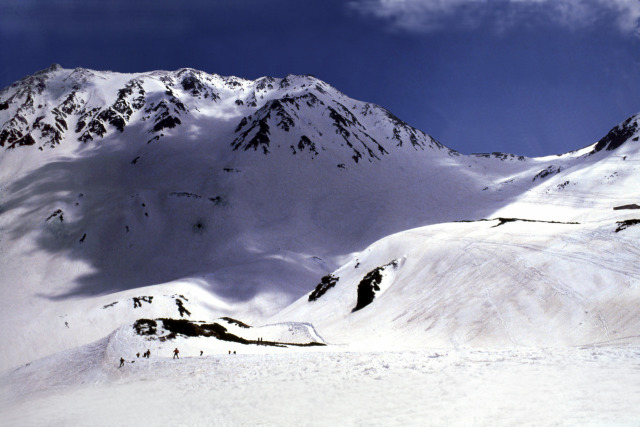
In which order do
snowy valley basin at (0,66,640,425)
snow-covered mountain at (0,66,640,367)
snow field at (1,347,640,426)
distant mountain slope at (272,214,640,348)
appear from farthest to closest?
snow-covered mountain at (0,66,640,367) < distant mountain slope at (272,214,640,348) < snowy valley basin at (0,66,640,425) < snow field at (1,347,640,426)

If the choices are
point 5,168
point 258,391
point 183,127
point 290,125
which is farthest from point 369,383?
point 183,127

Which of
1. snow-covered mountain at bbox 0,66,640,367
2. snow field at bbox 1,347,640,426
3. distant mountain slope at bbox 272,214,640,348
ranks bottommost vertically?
snow field at bbox 1,347,640,426

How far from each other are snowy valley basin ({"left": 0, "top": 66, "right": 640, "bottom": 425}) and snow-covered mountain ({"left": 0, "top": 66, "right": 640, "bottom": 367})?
0.43m

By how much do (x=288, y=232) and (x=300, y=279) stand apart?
3330 centimetres

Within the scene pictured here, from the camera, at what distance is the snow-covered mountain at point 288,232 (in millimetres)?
33281

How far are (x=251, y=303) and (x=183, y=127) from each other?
144m

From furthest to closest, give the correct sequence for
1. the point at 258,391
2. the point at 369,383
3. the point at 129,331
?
1. the point at 129,331
2. the point at 258,391
3. the point at 369,383

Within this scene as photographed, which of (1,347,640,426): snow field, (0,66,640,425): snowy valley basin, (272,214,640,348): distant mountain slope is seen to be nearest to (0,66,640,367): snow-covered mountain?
(272,214,640,348): distant mountain slope

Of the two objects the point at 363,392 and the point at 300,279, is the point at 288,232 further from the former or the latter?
the point at 363,392

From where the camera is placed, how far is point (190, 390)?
850 inches

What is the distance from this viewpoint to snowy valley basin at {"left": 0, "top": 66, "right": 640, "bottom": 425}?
1739 centimetres

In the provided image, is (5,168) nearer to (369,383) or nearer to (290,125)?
(290,125)

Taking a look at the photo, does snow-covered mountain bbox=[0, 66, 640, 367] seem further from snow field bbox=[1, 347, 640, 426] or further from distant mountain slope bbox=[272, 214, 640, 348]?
snow field bbox=[1, 347, 640, 426]

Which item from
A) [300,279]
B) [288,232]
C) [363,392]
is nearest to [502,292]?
[363,392]
